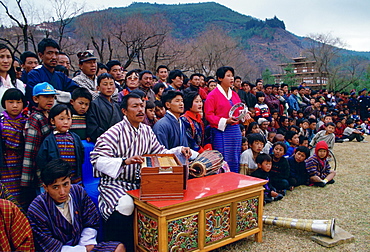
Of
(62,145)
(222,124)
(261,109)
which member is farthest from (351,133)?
(62,145)

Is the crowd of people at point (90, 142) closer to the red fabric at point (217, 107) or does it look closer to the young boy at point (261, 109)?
the red fabric at point (217, 107)

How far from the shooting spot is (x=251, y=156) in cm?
525

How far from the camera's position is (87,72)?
14.8 ft

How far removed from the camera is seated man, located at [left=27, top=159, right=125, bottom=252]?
2.46 m

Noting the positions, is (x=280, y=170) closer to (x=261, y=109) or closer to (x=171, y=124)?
(x=171, y=124)

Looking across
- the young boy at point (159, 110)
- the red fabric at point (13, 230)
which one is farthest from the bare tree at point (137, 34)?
the red fabric at point (13, 230)

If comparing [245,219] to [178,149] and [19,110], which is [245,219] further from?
[19,110]

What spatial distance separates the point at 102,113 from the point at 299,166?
4064mm

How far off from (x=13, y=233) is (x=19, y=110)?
155 centimetres

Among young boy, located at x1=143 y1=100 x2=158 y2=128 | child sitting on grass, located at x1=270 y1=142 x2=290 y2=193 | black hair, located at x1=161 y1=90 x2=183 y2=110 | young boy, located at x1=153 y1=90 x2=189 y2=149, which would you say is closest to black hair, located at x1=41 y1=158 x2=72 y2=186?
young boy, located at x1=153 y1=90 x2=189 y2=149

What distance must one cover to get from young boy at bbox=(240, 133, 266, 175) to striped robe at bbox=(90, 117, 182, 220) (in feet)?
7.58

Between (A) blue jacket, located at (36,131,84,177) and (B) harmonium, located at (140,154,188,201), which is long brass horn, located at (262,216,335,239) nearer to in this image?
(B) harmonium, located at (140,154,188,201)

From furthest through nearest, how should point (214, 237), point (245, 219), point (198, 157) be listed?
1. point (198, 157)
2. point (245, 219)
3. point (214, 237)

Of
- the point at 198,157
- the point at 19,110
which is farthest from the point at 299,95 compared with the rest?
the point at 19,110
